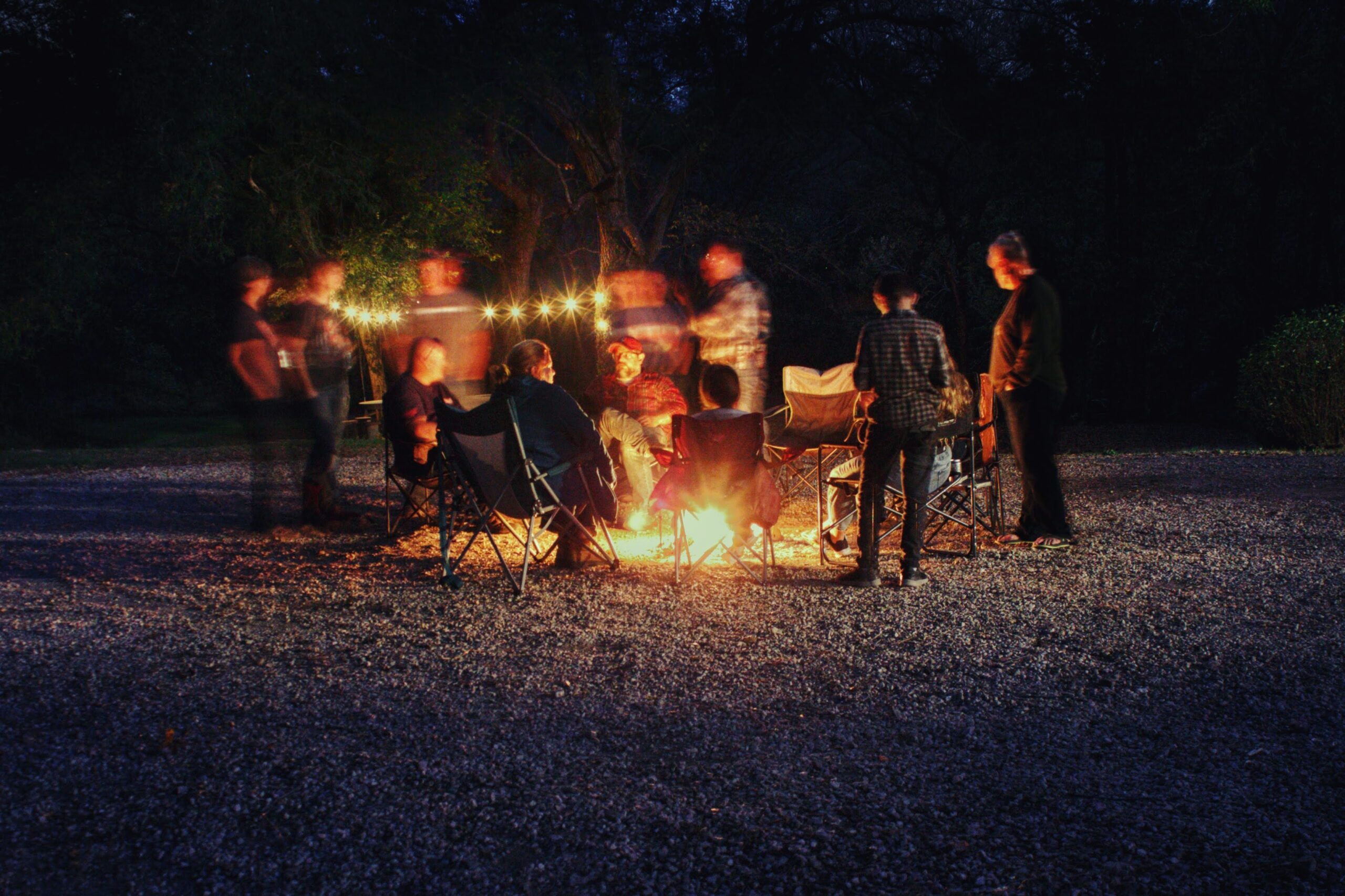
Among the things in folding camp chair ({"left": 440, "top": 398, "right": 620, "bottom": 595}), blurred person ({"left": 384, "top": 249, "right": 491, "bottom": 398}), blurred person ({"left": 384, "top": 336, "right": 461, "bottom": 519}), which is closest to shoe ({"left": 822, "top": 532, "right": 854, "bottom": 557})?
folding camp chair ({"left": 440, "top": 398, "right": 620, "bottom": 595})

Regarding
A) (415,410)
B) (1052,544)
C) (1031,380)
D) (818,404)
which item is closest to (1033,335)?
(1031,380)

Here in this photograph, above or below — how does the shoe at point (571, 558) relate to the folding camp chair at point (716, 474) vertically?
below

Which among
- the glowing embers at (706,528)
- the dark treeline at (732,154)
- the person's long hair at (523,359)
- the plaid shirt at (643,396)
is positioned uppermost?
the dark treeline at (732,154)

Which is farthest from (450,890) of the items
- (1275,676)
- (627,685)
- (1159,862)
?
(1275,676)

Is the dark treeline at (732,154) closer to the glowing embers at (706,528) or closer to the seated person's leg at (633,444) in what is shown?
the seated person's leg at (633,444)

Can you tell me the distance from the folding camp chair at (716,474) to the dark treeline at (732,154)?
781 centimetres

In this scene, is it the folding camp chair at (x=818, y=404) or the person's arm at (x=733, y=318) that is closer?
the person's arm at (x=733, y=318)

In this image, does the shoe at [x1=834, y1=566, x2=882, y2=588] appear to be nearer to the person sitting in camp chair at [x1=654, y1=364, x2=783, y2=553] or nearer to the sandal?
the person sitting in camp chair at [x1=654, y1=364, x2=783, y2=553]

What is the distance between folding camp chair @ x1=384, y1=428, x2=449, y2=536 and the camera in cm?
511

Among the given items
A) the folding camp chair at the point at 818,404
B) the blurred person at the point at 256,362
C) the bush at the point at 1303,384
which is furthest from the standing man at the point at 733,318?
the bush at the point at 1303,384

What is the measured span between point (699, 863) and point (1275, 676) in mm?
2244

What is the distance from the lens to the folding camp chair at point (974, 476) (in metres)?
5.01

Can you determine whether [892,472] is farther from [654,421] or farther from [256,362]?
[256,362]

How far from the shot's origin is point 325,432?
5875 mm
